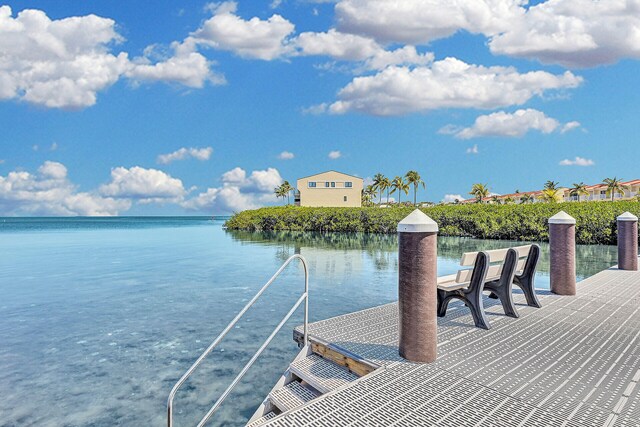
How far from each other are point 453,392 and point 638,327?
3.83 metres

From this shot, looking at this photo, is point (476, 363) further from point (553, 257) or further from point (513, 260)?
point (553, 257)

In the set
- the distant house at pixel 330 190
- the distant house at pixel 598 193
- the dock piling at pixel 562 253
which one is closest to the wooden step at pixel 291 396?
the dock piling at pixel 562 253

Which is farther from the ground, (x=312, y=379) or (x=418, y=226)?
(x=418, y=226)

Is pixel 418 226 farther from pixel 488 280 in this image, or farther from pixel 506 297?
pixel 506 297

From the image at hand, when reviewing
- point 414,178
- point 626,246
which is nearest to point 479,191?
point 414,178

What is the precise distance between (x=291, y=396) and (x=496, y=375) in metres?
2.05

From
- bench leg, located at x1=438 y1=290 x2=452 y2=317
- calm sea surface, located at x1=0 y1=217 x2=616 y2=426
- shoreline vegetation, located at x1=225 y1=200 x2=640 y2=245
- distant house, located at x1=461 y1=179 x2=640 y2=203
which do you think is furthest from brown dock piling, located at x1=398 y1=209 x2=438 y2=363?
distant house, located at x1=461 y1=179 x2=640 y2=203

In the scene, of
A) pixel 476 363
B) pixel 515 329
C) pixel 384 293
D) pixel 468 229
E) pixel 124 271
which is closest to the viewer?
pixel 476 363

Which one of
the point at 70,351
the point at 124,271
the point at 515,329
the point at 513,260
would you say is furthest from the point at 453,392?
the point at 124,271

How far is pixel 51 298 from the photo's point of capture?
39.3 ft

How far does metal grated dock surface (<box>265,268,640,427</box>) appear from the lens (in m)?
3.27

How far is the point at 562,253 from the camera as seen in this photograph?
24.6ft

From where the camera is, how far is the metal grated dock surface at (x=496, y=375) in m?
3.27

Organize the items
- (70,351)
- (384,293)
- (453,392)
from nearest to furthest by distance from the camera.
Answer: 1. (453,392)
2. (70,351)
3. (384,293)
